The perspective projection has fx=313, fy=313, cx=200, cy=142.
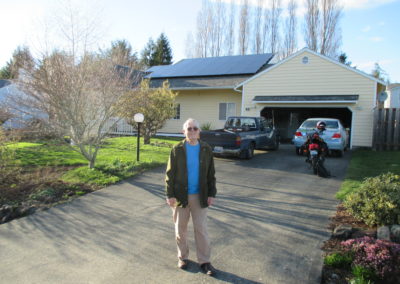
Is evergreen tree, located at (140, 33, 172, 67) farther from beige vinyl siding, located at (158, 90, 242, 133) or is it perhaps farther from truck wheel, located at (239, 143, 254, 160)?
truck wheel, located at (239, 143, 254, 160)

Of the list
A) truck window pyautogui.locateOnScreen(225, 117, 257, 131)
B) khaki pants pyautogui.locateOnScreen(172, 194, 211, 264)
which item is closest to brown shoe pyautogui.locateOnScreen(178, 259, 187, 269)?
khaki pants pyautogui.locateOnScreen(172, 194, 211, 264)

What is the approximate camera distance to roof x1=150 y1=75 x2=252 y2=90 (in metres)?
19.2

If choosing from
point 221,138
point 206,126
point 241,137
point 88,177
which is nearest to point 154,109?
point 221,138

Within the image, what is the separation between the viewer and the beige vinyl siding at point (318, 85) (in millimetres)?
14773

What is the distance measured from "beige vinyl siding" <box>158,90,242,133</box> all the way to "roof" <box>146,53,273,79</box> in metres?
1.85

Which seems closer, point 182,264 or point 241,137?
point 182,264

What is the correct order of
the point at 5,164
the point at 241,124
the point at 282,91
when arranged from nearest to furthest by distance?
the point at 5,164 → the point at 241,124 → the point at 282,91

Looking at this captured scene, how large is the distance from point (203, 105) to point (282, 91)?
5.62 meters

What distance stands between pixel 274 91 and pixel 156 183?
10625 millimetres

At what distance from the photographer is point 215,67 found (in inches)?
892

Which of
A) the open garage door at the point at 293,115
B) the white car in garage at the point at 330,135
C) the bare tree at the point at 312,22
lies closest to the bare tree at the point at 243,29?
the bare tree at the point at 312,22

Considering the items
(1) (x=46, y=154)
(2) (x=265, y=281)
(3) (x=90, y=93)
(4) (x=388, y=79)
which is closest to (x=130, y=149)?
(1) (x=46, y=154)

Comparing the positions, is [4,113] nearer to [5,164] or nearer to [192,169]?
[5,164]

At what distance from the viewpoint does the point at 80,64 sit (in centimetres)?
871
